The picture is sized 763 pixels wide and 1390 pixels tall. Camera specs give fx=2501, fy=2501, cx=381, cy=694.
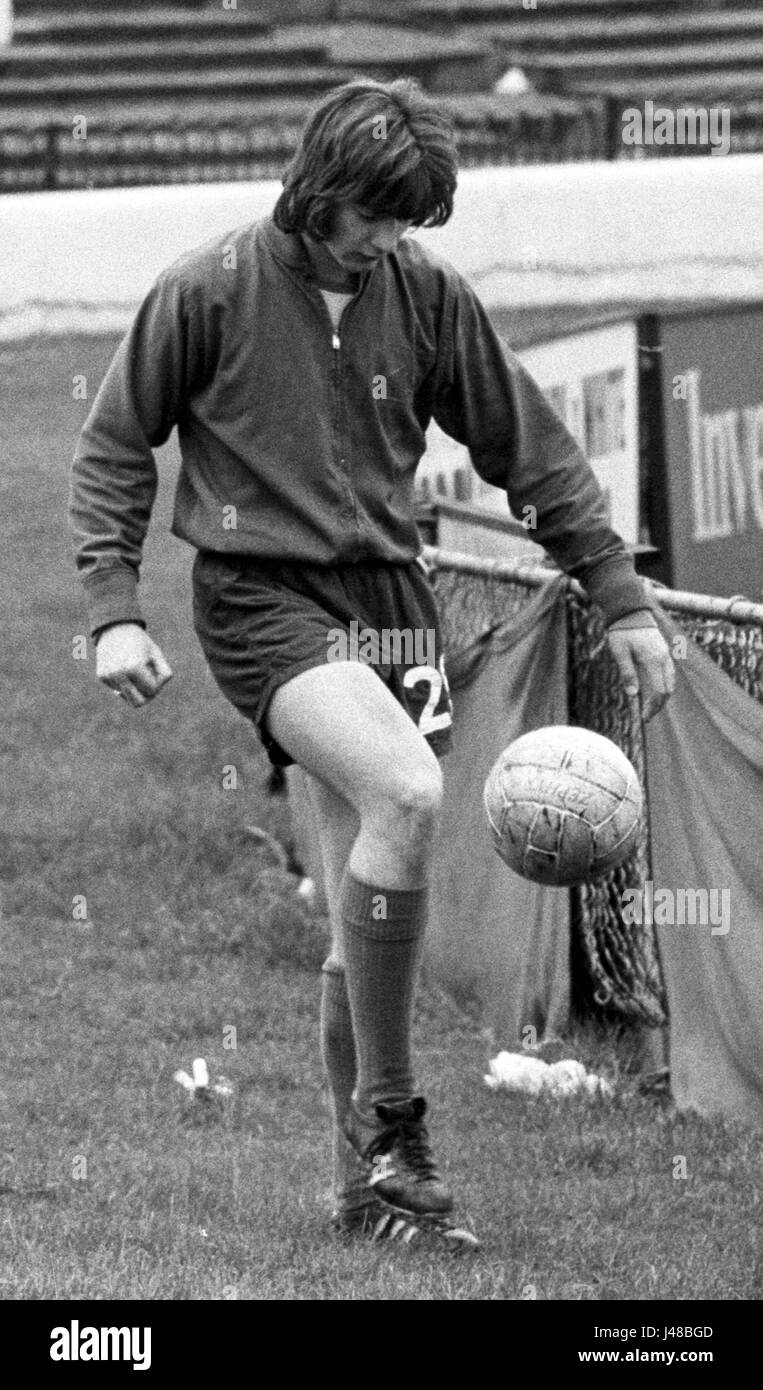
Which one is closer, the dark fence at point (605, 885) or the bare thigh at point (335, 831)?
the bare thigh at point (335, 831)

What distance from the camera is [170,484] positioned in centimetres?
1142

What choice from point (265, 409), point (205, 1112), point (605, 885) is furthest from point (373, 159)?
point (605, 885)

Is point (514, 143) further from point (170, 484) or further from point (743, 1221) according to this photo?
point (743, 1221)

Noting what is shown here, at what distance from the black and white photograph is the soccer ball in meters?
0.01

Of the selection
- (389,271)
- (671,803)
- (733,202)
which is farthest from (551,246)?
(389,271)

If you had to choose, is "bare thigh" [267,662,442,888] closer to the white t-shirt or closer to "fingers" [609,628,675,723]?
"fingers" [609,628,675,723]

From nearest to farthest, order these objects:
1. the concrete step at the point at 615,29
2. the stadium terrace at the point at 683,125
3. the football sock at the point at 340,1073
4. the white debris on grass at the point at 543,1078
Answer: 1. the football sock at the point at 340,1073
2. the white debris on grass at the point at 543,1078
3. the stadium terrace at the point at 683,125
4. the concrete step at the point at 615,29

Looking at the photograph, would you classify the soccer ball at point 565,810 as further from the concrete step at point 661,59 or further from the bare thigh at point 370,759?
the concrete step at point 661,59

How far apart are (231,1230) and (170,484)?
690cm

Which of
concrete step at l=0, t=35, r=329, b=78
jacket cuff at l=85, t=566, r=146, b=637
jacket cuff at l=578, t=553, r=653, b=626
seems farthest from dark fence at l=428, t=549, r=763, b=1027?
concrete step at l=0, t=35, r=329, b=78

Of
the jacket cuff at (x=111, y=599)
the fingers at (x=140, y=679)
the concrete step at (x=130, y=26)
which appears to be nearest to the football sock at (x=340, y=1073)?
the fingers at (x=140, y=679)

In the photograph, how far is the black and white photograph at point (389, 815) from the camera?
4.46 metres

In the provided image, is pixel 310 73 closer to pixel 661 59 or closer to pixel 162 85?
pixel 162 85

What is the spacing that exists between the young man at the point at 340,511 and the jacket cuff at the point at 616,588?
0.02 m
